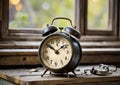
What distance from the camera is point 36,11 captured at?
2449 millimetres

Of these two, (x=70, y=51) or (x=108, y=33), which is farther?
(x=108, y=33)

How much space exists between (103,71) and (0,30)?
851mm

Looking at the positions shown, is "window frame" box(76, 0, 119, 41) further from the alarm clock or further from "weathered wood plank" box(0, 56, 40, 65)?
the alarm clock

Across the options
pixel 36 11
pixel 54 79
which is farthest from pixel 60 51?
pixel 36 11

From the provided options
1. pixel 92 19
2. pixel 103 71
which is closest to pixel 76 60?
pixel 103 71

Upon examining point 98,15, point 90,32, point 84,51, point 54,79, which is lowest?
point 54,79

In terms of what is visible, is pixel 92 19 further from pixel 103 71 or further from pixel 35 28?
pixel 103 71

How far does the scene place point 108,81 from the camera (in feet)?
5.84

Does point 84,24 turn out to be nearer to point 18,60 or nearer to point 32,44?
point 32,44

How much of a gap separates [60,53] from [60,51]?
12 millimetres

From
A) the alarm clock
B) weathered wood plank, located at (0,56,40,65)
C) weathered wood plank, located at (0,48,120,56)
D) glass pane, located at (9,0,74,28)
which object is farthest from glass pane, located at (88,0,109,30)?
the alarm clock

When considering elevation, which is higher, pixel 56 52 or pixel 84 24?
pixel 84 24

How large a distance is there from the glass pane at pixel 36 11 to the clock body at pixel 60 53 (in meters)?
0.63

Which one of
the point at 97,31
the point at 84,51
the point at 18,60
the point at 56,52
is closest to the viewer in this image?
the point at 56,52
